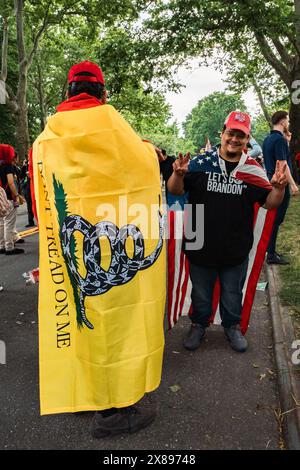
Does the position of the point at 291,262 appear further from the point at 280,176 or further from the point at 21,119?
the point at 21,119

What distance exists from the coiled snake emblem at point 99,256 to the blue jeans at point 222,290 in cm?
130

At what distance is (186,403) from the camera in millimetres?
2957

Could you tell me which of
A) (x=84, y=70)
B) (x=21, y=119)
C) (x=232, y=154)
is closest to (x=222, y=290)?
(x=232, y=154)

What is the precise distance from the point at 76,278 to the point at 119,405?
2.82 feet

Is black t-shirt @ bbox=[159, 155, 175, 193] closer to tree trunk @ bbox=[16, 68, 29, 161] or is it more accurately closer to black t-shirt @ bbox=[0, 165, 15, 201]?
black t-shirt @ bbox=[0, 165, 15, 201]

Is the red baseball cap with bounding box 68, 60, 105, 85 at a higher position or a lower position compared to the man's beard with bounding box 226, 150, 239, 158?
higher

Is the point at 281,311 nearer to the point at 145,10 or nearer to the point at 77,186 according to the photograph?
the point at 77,186

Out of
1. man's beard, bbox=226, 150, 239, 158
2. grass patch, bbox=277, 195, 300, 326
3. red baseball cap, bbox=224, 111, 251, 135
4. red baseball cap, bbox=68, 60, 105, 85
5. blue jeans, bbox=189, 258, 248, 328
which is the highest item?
red baseball cap, bbox=68, 60, 105, 85

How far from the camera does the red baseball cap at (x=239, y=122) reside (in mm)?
3164

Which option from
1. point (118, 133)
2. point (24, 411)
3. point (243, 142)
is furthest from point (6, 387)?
point (243, 142)

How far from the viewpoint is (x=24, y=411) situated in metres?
2.93

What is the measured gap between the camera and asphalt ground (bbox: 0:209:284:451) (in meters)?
2.56

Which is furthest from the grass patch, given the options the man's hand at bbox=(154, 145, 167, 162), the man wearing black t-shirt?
the man's hand at bbox=(154, 145, 167, 162)

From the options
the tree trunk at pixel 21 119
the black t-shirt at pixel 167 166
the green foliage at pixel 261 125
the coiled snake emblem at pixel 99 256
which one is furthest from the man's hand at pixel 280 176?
the green foliage at pixel 261 125
